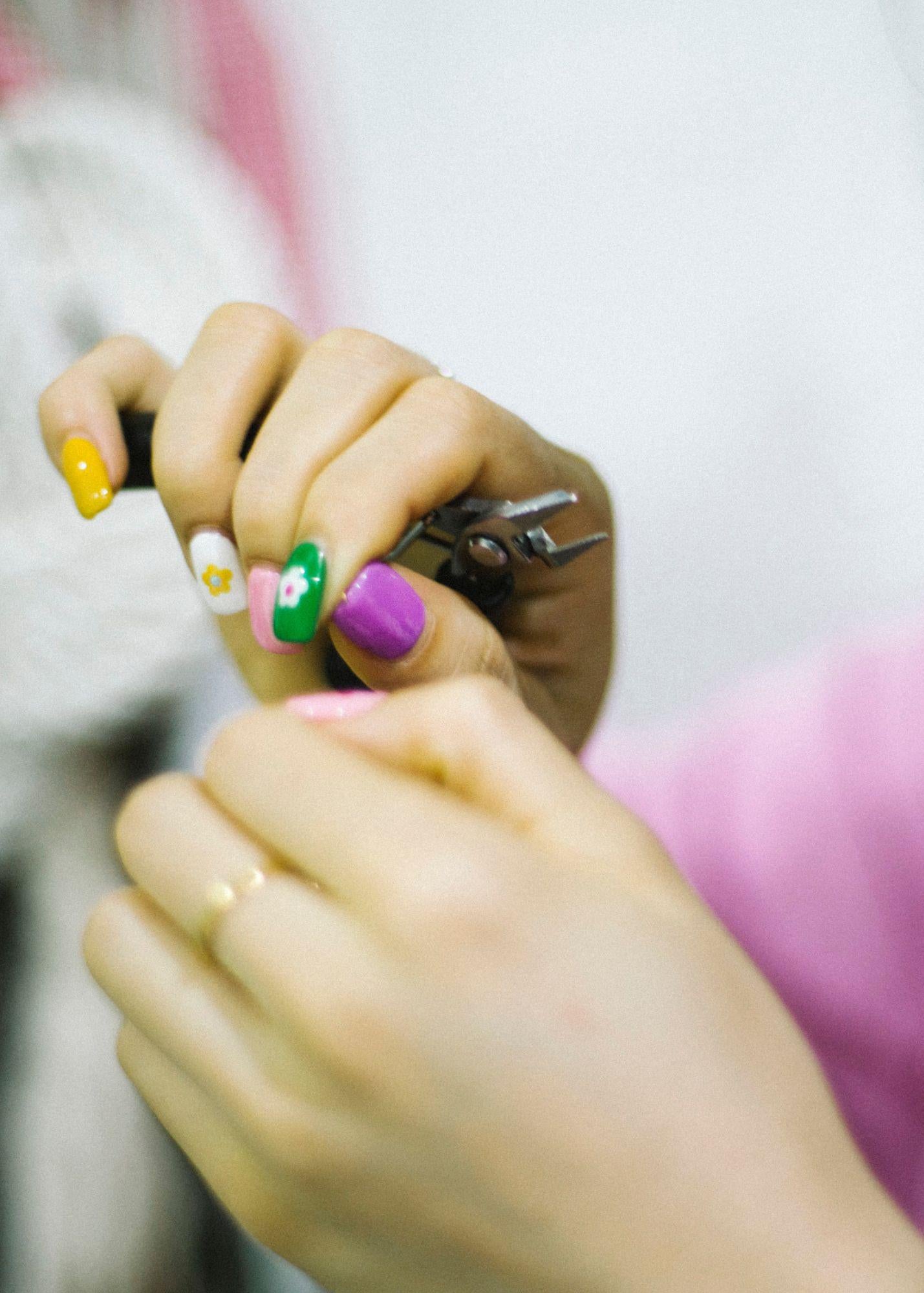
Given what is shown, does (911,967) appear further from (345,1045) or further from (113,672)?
(113,672)

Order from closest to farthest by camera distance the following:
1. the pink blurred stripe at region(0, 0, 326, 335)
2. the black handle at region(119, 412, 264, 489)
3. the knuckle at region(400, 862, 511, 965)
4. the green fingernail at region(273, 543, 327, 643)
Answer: the knuckle at region(400, 862, 511, 965) < the green fingernail at region(273, 543, 327, 643) < the black handle at region(119, 412, 264, 489) < the pink blurred stripe at region(0, 0, 326, 335)

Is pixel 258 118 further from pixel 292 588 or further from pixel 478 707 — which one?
pixel 478 707

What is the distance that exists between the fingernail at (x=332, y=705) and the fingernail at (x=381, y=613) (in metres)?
0.06

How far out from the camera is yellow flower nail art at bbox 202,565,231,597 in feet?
1.44

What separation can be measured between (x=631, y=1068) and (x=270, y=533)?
10.7 inches

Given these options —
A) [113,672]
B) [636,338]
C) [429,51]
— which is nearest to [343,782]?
[113,672]

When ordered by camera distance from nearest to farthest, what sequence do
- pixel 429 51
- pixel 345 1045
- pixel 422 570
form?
pixel 345 1045 → pixel 422 570 → pixel 429 51

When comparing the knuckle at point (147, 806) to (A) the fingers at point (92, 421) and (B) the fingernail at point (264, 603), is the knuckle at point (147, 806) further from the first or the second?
(A) the fingers at point (92, 421)

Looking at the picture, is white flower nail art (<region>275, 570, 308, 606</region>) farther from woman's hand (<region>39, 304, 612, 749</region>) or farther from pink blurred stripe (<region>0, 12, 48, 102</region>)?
pink blurred stripe (<region>0, 12, 48, 102</region>)

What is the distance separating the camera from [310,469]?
0.41 meters

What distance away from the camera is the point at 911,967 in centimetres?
58

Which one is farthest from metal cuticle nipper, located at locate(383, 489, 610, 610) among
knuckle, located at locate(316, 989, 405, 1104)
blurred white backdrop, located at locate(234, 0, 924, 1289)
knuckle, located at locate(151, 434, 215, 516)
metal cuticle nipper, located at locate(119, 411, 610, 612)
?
blurred white backdrop, located at locate(234, 0, 924, 1289)

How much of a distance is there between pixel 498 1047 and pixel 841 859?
0.46 m

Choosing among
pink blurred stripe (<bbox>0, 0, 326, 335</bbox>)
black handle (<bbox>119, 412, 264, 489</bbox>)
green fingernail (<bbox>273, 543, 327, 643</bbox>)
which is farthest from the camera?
pink blurred stripe (<bbox>0, 0, 326, 335</bbox>)
